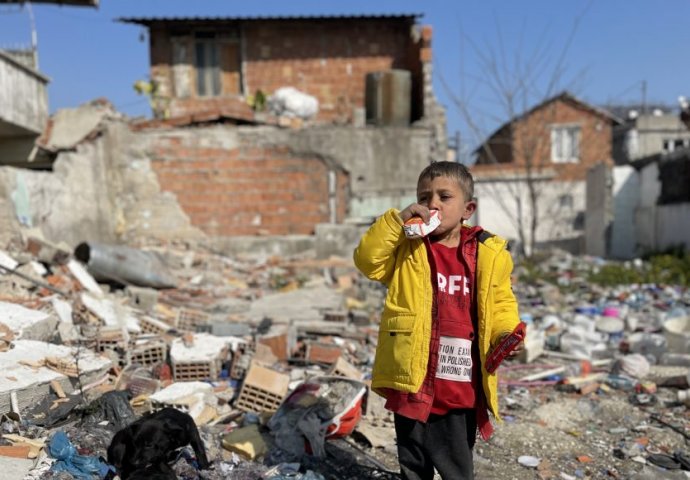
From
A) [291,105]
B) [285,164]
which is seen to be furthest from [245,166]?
[291,105]

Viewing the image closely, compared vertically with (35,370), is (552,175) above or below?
above

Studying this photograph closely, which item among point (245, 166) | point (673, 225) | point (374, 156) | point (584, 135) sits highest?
point (584, 135)

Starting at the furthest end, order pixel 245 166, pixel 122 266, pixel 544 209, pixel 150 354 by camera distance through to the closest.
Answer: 1. pixel 544 209
2. pixel 245 166
3. pixel 122 266
4. pixel 150 354

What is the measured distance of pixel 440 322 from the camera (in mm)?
2109

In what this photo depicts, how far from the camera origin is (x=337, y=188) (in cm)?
1082

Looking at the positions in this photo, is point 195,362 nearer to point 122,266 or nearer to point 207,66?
point 122,266

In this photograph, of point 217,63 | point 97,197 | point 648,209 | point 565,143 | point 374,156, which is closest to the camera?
point 97,197

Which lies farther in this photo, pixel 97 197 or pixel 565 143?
pixel 565 143

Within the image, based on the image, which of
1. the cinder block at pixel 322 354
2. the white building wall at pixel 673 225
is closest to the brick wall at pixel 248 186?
the cinder block at pixel 322 354

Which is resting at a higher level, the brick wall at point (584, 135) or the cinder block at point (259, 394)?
the brick wall at point (584, 135)

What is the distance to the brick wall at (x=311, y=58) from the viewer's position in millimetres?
13805

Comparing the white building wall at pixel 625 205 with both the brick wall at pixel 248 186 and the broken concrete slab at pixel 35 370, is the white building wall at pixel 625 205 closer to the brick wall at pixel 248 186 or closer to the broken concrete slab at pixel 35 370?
the brick wall at pixel 248 186

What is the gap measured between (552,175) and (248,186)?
13.6 m

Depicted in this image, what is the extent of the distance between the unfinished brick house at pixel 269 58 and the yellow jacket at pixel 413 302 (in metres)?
11.9
